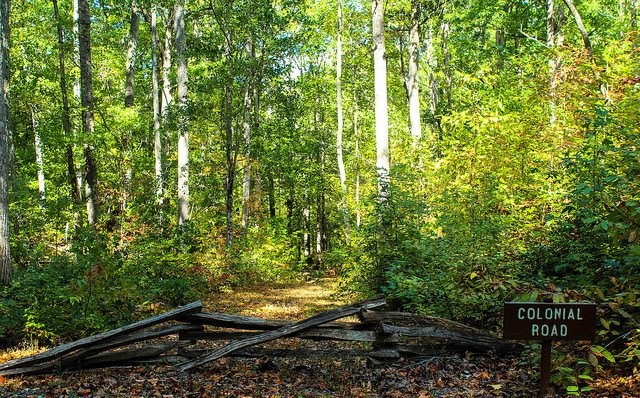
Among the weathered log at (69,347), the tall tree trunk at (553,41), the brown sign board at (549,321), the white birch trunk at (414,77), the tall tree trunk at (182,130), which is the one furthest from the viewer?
the white birch trunk at (414,77)

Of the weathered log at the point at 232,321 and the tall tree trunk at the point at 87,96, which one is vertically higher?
the tall tree trunk at the point at 87,96

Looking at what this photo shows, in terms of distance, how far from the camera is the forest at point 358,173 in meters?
7.68

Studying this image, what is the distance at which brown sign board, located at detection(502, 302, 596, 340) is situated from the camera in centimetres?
464

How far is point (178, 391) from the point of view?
5922 mm

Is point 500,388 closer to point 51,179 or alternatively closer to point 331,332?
point 331,332

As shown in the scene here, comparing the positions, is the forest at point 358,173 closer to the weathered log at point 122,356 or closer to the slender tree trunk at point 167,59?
the slender tree trunk at point 167,59

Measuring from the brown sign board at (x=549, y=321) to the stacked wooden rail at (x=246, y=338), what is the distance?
2.36 meters

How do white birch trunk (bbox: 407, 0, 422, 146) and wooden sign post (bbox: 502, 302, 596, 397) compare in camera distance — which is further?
white birch trunk (bbox: 407, 0, 422, 146)

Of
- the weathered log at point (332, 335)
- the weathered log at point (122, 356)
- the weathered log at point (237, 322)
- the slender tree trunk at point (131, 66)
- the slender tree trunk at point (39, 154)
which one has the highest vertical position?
the slender tree trunk at point (131, 66)

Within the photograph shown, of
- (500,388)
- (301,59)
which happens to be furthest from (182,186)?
(301,59)

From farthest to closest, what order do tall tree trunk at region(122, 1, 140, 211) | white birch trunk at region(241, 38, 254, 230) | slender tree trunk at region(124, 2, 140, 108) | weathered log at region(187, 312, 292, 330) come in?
slender tree trunk at region(124, 2, 140, 108)
white birch trunk at region(241, 38, 254, 230)
tall tree trunk at region(122, 1, 140, 211)
weathered log at region(187, 312, 292, 330)

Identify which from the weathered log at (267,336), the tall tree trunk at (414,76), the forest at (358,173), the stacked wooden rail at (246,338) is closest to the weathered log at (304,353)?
the stacked wooden rail at (246,338)

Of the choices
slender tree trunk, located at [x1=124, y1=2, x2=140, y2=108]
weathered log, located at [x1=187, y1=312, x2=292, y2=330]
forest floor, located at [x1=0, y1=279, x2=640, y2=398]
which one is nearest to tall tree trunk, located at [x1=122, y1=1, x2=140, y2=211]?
slender tree trunk, located at [x1=124, y1=2, x2=140, y2=108]

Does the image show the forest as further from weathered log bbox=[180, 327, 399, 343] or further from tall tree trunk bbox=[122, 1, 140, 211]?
weathered log bbox=[180, 327, 399, 343]
